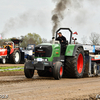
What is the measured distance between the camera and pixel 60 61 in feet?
37.2

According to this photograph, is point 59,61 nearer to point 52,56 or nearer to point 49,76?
point 52,56

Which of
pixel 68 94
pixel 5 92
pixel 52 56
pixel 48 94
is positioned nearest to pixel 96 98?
pixel 68 94

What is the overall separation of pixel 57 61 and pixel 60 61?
221mm

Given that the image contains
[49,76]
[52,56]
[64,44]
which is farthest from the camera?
[49,76]

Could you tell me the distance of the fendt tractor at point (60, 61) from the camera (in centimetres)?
1070

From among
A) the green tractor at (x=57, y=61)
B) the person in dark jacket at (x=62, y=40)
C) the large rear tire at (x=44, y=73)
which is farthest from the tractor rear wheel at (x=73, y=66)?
the large rear tire at (x=44, y=73)

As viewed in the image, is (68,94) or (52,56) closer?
(68,94)

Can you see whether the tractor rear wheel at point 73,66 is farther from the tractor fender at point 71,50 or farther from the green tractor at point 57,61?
the tractor fender at point 71,50

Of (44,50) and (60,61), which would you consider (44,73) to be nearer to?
(60,61)

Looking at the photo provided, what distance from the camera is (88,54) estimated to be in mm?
13078

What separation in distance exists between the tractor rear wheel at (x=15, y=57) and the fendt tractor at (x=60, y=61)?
39.6 feet

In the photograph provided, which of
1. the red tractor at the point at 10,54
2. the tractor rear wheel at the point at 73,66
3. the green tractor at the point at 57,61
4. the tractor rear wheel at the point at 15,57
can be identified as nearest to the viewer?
the green tractor at the point at 57,61

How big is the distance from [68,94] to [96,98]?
80 centimetres

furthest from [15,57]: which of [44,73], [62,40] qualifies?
[62,40]
